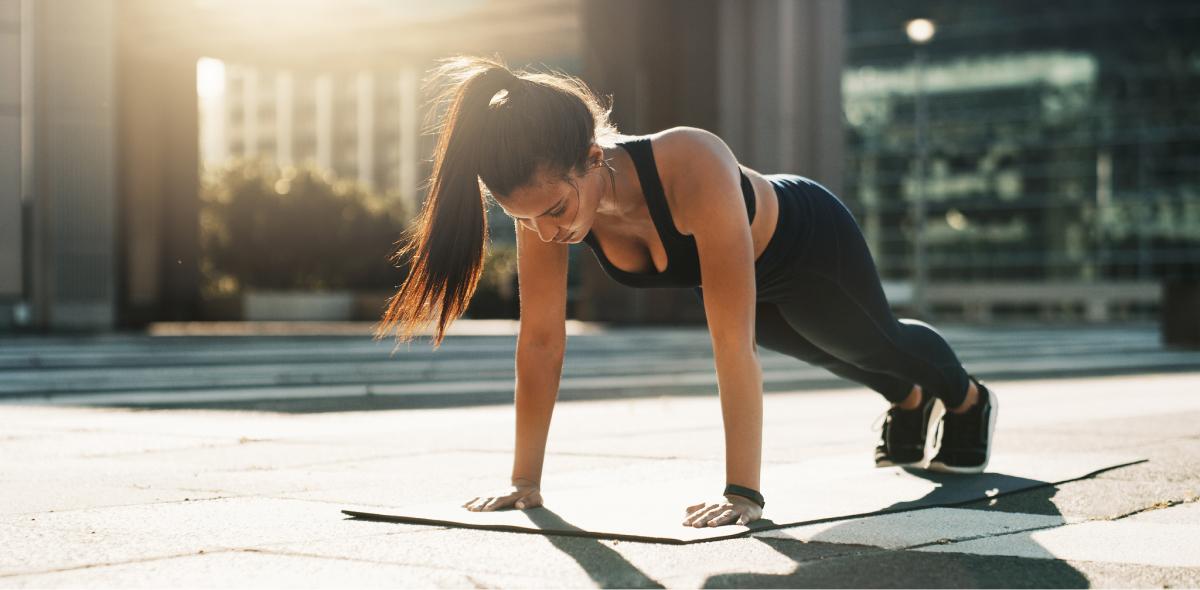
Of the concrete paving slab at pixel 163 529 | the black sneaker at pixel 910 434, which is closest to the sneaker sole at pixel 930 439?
the black sneaker at pixel 910 434

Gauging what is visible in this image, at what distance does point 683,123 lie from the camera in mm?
25875

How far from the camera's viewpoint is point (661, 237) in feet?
12.5

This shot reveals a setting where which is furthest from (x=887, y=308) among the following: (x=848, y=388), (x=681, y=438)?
(x=848, y=388)

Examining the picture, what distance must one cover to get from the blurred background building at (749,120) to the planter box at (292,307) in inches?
28.6

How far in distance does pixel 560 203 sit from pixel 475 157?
235 millimetres

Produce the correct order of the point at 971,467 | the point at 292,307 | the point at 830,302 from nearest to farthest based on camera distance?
the point at 830,302
the point at 971,467
the point at 292,307

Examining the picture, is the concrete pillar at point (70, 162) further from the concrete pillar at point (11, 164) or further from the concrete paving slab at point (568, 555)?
the concrete paving slab at point (568, 555)

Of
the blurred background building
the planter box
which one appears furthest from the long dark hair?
the planter box

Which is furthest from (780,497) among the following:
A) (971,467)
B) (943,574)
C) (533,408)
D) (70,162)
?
(70,162)

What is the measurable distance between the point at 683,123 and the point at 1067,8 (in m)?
29.1

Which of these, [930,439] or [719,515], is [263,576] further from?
[930,439]

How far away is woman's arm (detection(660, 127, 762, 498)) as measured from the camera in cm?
371

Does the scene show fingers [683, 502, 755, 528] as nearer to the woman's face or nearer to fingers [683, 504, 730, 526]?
fingers [683, 504, 730, 526]

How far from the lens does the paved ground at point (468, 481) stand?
3.07 metres
